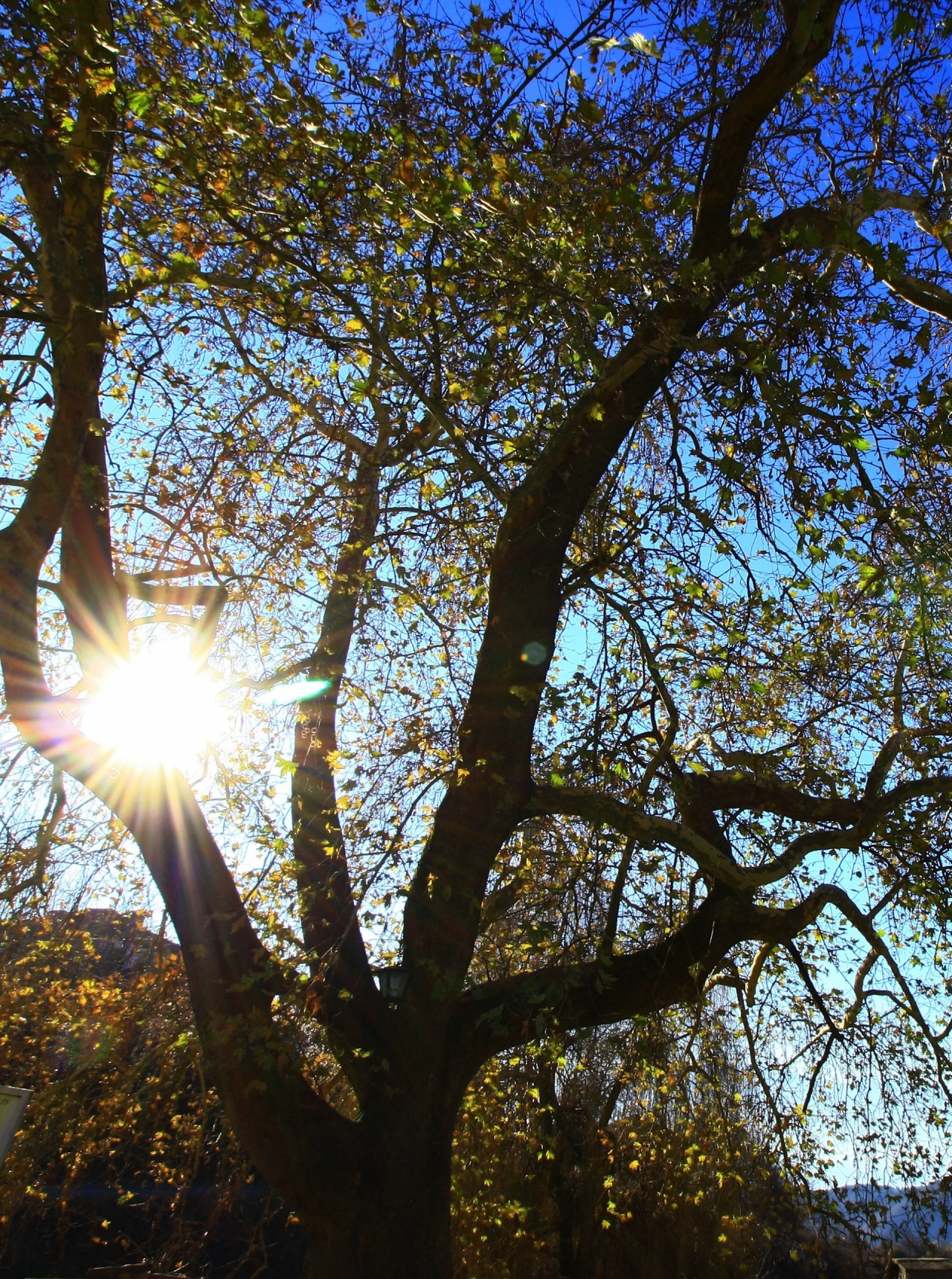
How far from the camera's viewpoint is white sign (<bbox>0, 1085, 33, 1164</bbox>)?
3.56m

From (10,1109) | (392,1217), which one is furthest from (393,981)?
(10,1109)

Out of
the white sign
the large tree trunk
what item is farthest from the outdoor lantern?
the white sign

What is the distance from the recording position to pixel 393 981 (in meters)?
4.58

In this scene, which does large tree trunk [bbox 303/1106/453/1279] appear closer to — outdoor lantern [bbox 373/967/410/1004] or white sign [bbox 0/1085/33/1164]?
outdoor lantern [bbox 373/967/410/1004]

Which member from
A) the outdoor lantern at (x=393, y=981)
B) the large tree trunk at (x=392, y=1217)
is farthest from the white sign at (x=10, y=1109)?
the outdoor lantern at (x=393, y=981)

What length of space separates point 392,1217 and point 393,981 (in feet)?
3.28

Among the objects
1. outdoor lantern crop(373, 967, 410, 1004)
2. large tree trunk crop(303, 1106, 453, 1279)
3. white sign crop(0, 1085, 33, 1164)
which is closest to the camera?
white sign crop(0, 1085, 33, 1164)

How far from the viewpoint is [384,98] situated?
4777 millimetres

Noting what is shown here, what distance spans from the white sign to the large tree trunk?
131 cm

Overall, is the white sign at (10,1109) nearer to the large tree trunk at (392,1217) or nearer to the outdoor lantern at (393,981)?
the large tree trunk at (392,1217)

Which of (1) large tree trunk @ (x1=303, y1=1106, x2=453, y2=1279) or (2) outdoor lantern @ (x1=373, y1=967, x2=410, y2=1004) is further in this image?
(2) outdoor lantern @ (x1=373, y1=967, x2=410, y2=1004)

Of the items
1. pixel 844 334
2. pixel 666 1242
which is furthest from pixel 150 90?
pixel 666 1242

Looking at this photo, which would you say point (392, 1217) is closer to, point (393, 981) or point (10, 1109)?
point (393, 981)

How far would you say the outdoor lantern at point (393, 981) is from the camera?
15.0 feet
